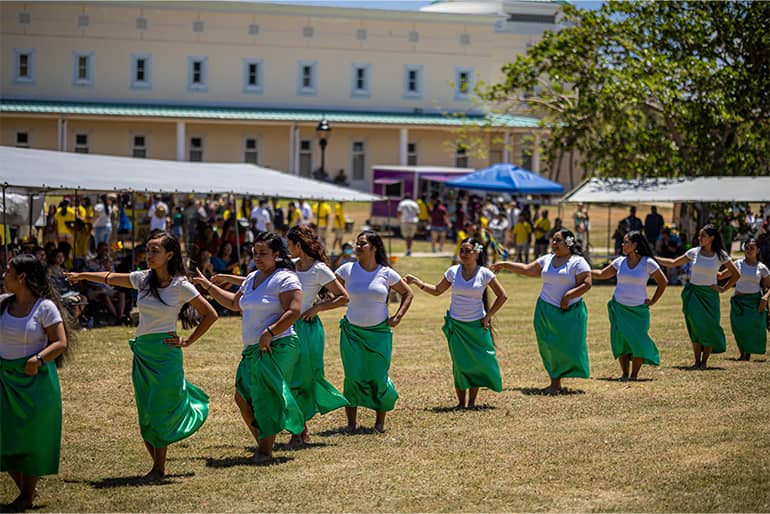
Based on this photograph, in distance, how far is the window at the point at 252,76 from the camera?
57.4 m

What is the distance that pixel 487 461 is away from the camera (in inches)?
360

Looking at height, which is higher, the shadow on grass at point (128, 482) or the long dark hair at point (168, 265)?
the long dark hair at point (168, 265)

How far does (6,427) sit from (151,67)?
166ft

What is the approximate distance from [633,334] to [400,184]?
31.1m

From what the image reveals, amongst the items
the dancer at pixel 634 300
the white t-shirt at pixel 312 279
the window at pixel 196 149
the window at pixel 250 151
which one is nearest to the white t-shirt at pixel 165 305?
the white t-shirt at pixel 312 279

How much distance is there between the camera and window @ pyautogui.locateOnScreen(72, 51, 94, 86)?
55.4 m

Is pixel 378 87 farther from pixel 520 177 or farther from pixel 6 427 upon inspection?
pixel 6 427

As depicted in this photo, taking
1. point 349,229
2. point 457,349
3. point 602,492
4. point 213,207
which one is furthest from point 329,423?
point 349,229

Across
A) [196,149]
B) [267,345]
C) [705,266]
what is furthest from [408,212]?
[267,345]

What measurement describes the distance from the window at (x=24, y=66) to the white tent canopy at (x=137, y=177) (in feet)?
101

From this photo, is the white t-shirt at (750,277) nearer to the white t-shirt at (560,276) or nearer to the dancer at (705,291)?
the dancer at (705,291)

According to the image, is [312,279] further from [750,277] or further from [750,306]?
[750,306]

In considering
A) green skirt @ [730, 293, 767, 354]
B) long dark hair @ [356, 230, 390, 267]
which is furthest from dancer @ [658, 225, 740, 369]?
long dark hair @ [356, 230, 390, 267]

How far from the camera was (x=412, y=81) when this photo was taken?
2356 inches
